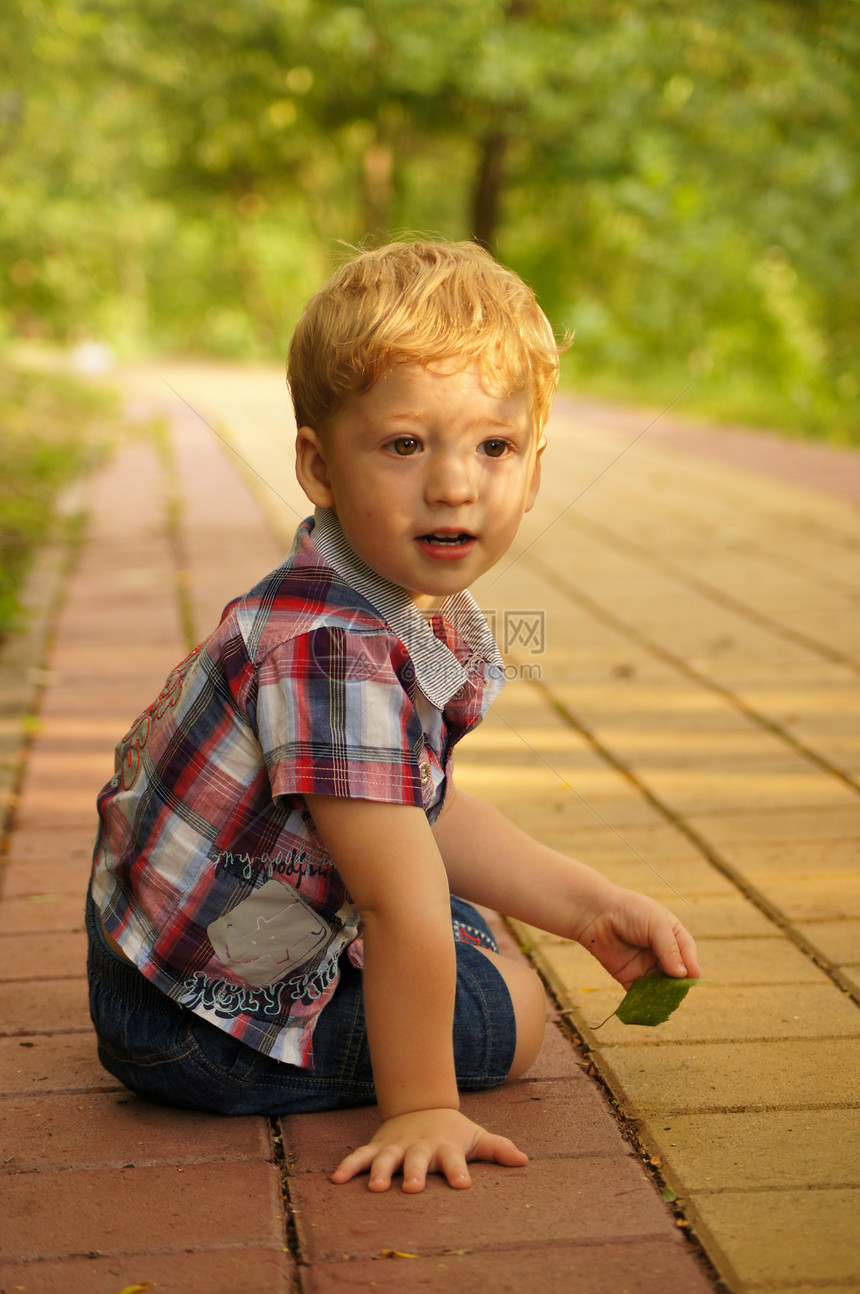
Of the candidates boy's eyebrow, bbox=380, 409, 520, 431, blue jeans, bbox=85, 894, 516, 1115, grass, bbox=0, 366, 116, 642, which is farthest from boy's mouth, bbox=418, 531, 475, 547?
grass, bbox=0, 366, 116, 642

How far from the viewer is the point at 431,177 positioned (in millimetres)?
27219

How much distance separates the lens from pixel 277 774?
1523 millimetres

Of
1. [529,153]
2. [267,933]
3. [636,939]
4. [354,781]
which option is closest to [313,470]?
[354,781]

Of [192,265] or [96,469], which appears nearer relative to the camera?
[96,469]

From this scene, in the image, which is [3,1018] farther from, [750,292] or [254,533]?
[750,292]

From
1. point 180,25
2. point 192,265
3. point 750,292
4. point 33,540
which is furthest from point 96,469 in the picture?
point 192,265

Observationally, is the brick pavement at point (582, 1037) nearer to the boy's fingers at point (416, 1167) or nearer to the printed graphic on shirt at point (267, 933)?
the boy's fingers at point (416, 1167)

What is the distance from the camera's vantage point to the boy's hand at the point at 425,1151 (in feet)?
5.00

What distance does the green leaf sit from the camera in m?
1.73

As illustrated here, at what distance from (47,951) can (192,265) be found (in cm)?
2933

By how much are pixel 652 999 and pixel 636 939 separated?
75 millimetres

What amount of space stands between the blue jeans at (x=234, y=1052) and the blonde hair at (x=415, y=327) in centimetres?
71

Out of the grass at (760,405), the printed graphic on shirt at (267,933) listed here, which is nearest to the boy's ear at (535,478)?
the printed graphic on shirt at (267,933)

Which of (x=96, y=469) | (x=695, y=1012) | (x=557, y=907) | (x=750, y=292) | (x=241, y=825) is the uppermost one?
(x=750, y=292)
